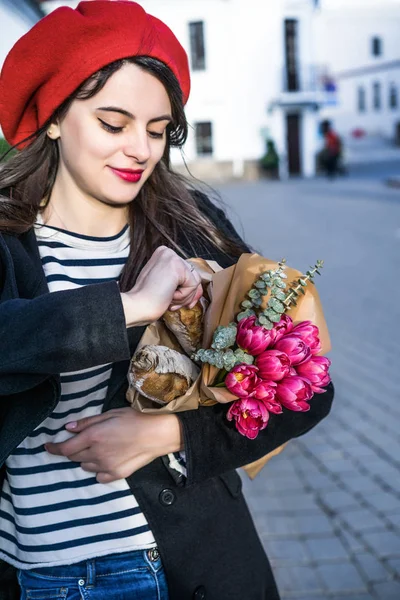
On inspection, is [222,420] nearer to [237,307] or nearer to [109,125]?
[237,307]

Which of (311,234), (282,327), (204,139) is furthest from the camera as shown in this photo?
(204,139)

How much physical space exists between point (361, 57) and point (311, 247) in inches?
1997

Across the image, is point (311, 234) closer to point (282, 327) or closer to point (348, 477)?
point (348, 477)

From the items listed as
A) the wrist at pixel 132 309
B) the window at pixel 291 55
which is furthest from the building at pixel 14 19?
the window at pixel 291 55

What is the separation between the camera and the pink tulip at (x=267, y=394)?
55.4 inches

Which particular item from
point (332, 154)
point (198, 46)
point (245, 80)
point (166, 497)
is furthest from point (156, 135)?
point (245, 80)

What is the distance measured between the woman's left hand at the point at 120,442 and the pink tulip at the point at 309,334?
1.12 feet

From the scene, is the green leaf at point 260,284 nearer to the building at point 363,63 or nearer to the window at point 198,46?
the window at point 198,46

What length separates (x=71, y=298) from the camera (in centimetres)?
130

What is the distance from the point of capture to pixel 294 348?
56.1 inches

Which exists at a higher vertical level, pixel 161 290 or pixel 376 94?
pixel 161 290

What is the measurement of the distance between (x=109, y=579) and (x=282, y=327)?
67 centimetres

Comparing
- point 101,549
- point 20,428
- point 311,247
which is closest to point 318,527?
point 101,549

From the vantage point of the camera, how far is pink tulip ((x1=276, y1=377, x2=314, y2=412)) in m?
1.42
